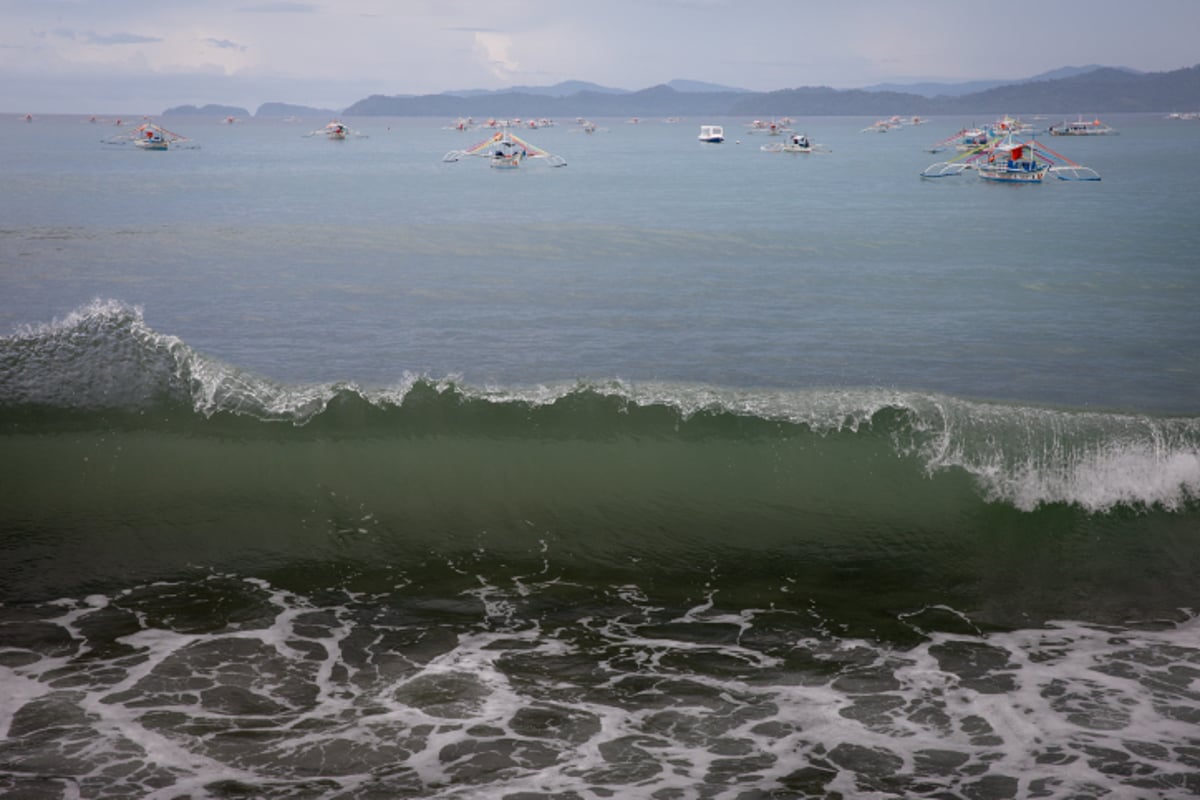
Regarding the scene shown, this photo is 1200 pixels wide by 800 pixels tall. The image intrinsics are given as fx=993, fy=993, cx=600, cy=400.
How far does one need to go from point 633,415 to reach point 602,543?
3.33 metres

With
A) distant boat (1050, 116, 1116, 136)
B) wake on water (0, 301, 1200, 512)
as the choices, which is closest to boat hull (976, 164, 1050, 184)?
wake on water (0, 301, 1200, 512)

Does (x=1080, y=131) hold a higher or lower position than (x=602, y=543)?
higher

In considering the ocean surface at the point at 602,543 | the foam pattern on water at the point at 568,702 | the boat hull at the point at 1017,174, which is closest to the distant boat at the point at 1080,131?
the boat hull at the point at 1017,174

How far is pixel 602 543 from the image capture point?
11312 millimetres

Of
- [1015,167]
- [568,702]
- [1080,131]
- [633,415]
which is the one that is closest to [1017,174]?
[1015,167]

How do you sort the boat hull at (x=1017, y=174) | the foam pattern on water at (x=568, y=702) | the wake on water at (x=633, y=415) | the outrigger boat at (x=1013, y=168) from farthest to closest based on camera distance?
the outrigger boat at (x=1013, y=168)
the boat hull at (x=1017, y=174)
the wake on water at (x=633, y=415)
the foam pattern on water at (x=568, y=702)

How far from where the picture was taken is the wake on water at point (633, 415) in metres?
12.6

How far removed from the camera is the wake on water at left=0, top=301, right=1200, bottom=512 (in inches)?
497

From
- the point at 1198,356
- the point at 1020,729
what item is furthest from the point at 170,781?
the point at 1198,356

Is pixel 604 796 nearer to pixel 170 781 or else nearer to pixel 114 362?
pixel 170 781

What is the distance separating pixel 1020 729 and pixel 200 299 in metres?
23.2

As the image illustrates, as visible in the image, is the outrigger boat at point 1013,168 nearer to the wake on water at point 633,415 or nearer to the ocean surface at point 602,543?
the ocean surface at point 602,543

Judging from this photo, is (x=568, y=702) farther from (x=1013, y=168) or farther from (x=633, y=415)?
(x=1013, y=168)

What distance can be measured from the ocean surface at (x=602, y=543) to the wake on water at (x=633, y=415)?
6 cm
